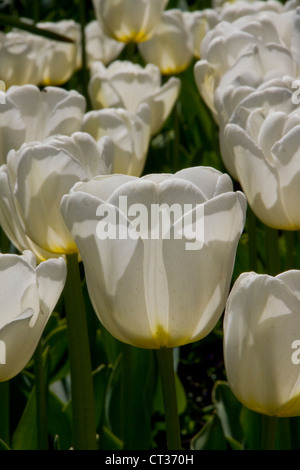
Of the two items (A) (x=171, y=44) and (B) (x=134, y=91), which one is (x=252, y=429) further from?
(A) (x=171, y=44)

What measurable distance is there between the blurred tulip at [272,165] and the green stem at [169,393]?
1.03 feet

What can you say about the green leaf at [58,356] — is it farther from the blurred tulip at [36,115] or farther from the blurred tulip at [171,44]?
the blurred tulip at [171,44]

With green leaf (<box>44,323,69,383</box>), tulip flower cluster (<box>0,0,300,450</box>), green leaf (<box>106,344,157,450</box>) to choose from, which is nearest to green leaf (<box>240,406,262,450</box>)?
tulip flower cluster (<box>0,0,300,450</box>)

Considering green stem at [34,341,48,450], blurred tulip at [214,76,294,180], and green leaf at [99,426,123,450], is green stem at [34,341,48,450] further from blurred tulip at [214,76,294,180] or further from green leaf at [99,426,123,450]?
blurred tulip at [214,76,294,180]

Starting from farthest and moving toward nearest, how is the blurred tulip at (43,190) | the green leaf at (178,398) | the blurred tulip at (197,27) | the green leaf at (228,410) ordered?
the blurred tulip at (197,27) < the green leaf at (178,398) < the green leaf at (228,410) < the blurred tulip at (43,190)

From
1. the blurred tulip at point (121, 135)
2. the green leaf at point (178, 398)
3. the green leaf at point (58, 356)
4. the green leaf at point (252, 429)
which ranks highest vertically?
the blurred tulip at point (121, 135)

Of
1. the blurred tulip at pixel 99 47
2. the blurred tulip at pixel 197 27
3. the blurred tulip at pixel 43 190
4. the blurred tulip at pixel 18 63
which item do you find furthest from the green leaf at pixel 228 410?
the blurred tulip at pixel 99 47

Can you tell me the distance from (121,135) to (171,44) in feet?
3.85

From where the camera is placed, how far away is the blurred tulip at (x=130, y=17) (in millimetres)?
2189

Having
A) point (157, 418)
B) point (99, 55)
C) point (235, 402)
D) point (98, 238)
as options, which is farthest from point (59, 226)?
point (99, 55)

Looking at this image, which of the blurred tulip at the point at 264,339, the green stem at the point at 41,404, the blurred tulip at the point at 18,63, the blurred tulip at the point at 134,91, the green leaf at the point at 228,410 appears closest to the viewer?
the blurred tulip at the point at 264,339

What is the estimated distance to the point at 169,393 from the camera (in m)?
0.75

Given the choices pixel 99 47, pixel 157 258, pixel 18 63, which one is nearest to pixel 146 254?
pixel 157 258

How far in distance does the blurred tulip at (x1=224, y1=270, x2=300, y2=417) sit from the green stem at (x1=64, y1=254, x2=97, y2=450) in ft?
0.97
